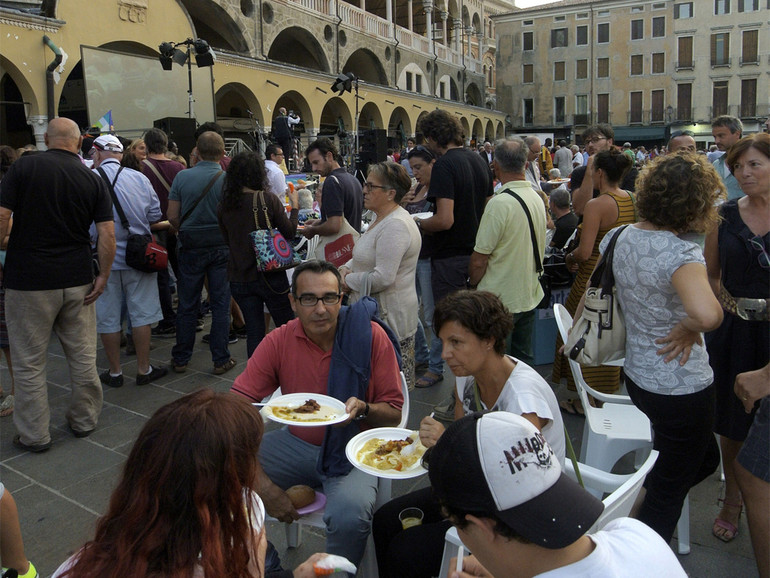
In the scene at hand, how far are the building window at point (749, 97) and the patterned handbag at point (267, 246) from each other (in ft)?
171

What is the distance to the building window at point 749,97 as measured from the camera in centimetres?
4603

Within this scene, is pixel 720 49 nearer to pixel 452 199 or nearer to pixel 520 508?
pixel 452 199

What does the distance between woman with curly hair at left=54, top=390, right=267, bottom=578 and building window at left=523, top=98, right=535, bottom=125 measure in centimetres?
5477

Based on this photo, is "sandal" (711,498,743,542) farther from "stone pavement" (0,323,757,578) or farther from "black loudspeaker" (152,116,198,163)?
"black loudspeaker" (152,116,198,163)

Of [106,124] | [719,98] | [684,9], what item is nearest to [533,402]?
[106,124]

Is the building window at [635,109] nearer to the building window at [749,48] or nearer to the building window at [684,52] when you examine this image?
the building window at [684,52]

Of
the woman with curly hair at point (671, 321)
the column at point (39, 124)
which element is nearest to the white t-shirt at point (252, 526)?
the woman with curly hair at point (671, 321)

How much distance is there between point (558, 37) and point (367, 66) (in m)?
28.5

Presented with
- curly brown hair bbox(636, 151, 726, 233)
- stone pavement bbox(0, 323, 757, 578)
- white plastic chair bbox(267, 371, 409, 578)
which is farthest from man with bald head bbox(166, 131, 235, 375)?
curly brown hair bbox(636, 151, 726, 233)

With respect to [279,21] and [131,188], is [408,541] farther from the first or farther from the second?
[279,21]

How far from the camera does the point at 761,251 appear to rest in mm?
2391


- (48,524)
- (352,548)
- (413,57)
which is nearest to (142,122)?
(48,524)

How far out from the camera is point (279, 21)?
2125 cm

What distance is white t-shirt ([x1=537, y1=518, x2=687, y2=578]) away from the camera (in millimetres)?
1086
